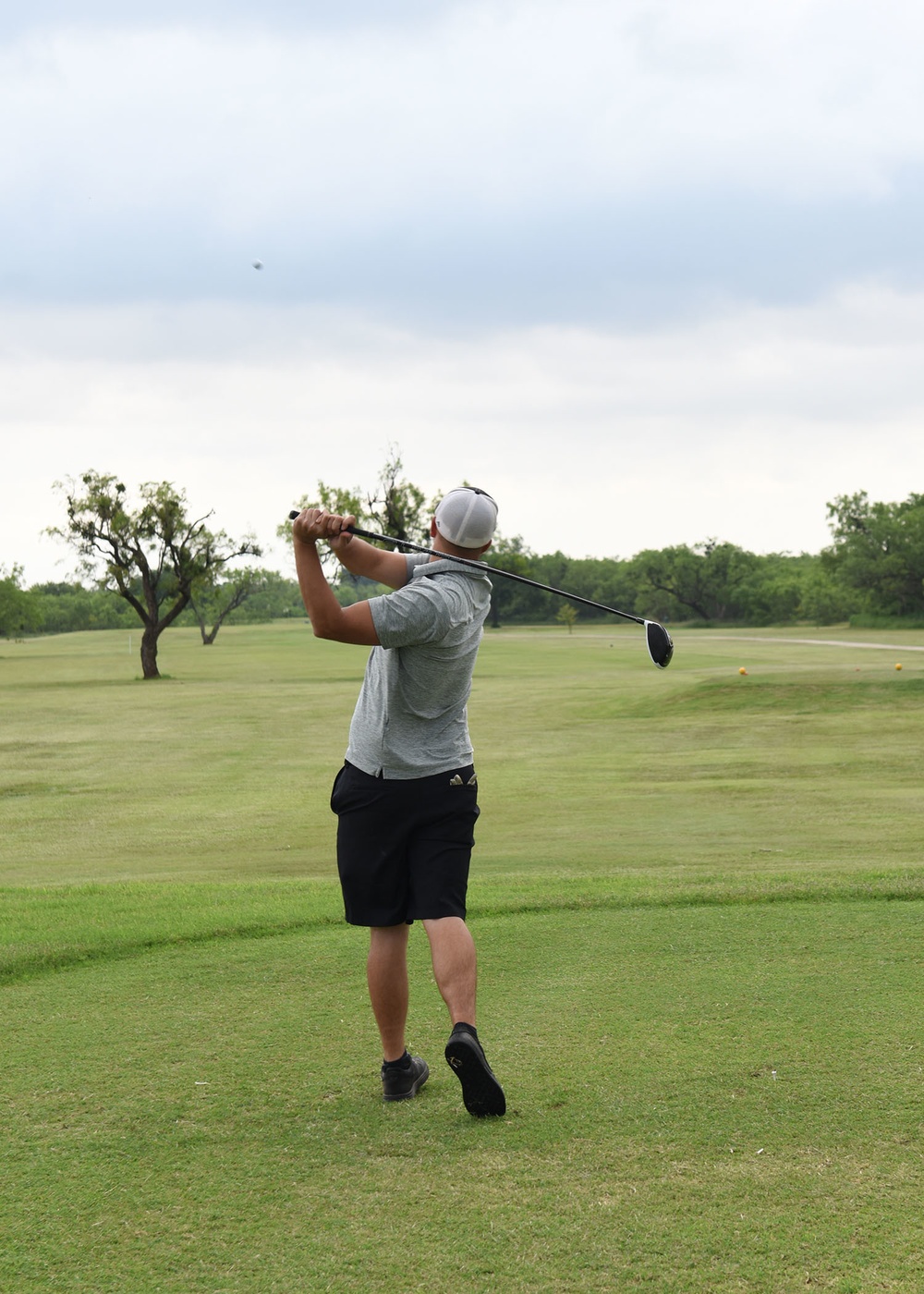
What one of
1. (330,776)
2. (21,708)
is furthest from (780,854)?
(21,708)

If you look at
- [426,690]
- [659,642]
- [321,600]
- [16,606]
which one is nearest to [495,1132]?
[426,690]

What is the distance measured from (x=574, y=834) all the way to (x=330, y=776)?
8703 mm

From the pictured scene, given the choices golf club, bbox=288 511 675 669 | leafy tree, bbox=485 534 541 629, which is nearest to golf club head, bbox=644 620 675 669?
golf club, bbox=288 511 675 669

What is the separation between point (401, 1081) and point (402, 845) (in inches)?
31.5

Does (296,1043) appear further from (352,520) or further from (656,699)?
(656,699)

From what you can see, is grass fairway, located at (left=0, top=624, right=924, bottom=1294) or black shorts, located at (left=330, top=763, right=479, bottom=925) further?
black shorts, located at (left=330, top=763, right=479, bottom=925)

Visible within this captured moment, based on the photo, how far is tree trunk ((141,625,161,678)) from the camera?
53719mm

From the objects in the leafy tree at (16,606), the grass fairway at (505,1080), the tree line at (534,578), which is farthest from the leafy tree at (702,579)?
the grass fairway at (505,1080)

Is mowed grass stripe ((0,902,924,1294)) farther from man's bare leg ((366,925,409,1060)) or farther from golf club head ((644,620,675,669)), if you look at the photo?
golf club head ((644,620,675,669))

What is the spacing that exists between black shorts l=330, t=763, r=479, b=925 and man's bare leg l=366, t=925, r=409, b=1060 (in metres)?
0.09

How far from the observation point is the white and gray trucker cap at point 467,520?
14.4ft

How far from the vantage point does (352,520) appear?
4.18m

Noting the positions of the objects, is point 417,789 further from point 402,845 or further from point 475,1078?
point 475,1078

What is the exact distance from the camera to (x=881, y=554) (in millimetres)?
100375
